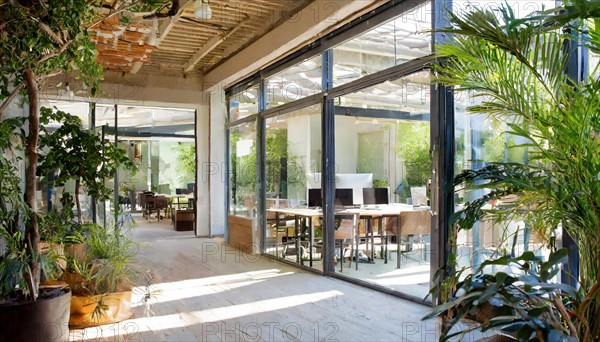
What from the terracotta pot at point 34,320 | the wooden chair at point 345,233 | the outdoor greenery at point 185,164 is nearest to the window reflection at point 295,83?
the wooden chair at point 345,233

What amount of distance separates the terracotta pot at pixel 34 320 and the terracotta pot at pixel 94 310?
567 mm

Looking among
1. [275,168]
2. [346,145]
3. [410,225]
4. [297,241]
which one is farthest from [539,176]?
[275,168]

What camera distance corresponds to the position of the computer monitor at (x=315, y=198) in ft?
19.8

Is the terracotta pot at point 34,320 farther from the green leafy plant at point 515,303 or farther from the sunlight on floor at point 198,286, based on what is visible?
the green leafy plant at point 515,303

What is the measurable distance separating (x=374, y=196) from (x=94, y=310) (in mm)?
3756

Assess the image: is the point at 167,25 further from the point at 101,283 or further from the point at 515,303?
the point at 515,303

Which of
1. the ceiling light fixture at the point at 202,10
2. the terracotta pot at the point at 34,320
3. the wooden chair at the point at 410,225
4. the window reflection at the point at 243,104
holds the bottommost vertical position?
the terracotta pot at the point at 34,320

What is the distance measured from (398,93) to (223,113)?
16.8 feet

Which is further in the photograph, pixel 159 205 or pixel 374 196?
pixel 159 205

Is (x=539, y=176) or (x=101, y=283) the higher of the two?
(x=539, y=176)

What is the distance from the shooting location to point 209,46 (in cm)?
736

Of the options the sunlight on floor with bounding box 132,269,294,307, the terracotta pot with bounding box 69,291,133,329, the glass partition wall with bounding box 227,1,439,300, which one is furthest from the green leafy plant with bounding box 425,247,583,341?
the sunlight on floor with bounding box 132,269,294,307

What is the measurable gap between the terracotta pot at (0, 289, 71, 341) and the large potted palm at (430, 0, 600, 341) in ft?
8.23

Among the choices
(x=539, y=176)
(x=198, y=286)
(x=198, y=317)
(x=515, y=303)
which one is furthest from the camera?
(x=198, y=286)
